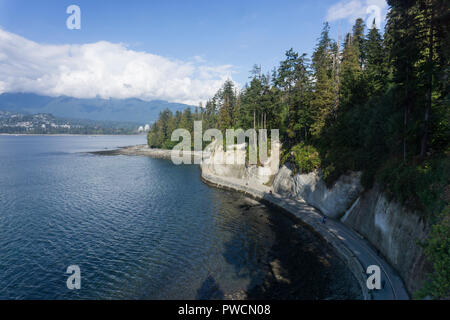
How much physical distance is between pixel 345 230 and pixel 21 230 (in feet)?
120

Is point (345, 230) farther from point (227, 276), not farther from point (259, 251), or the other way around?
point (227, 276)

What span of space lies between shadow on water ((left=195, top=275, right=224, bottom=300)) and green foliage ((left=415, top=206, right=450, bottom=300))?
11620mm

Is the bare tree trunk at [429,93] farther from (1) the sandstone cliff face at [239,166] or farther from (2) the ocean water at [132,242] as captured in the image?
(1) the sandstone cliff face at [239,166]

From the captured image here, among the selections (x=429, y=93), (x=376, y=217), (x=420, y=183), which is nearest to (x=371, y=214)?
(x=376, y=217)

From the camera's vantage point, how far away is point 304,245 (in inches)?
957

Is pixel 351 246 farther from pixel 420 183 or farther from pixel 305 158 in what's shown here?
pixel 305 158

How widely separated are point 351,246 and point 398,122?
11879 mm

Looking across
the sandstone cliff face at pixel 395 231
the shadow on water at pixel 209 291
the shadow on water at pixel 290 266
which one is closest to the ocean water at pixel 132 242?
the shadow on water at pixel 209 291

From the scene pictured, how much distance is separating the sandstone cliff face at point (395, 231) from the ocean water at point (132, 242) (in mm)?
4510

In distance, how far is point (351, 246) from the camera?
842 inches

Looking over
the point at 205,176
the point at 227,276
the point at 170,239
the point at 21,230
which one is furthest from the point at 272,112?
the point at 21,230

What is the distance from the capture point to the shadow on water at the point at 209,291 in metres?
16.8

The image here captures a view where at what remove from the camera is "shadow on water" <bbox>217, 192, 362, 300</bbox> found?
1717cm

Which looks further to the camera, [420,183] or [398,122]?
[398,122]
